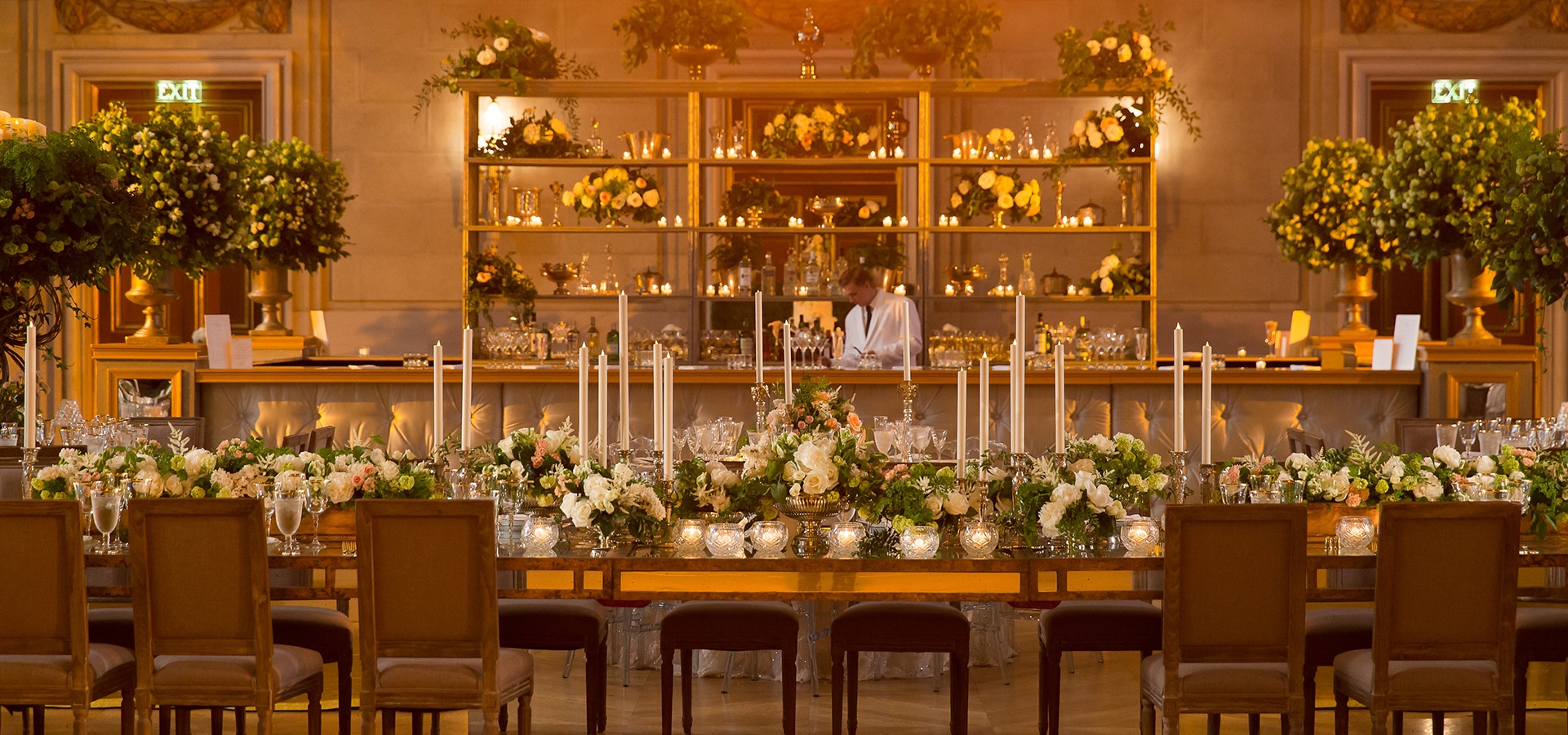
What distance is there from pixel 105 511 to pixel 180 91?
22.4 feet

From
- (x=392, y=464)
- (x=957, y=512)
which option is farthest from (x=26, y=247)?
(x=957, y=512)

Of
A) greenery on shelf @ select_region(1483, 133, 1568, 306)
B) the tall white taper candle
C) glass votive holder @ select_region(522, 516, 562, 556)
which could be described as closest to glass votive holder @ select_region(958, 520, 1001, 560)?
glass votive holder @ select_region(522, 516, 562, 556)

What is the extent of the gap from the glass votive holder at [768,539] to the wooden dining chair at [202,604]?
1.13 meters

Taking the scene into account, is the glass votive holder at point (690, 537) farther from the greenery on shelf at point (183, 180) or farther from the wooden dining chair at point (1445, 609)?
the greenery on shelf at point (183, 180)

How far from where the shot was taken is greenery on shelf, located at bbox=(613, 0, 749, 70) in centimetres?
722

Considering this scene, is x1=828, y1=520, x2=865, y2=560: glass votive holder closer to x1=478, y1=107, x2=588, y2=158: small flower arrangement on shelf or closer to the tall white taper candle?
the tall white taper candle

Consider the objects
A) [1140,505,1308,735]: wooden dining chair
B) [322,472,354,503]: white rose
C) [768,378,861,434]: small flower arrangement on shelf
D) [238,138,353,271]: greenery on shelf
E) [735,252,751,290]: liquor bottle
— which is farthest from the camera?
[735,252,751,290]: liquor bottle

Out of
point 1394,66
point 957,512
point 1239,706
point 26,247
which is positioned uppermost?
point 1394,66

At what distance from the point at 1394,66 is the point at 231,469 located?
8198 mm

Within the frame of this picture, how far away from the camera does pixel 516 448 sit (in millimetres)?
3807

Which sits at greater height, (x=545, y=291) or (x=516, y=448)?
(x=545, y=291)

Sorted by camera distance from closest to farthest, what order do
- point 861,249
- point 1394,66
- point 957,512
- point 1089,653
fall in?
point 957,512
point 1089,653
point 861,249
point 1394,66

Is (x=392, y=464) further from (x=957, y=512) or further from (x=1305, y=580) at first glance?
(x=1305, y=580)

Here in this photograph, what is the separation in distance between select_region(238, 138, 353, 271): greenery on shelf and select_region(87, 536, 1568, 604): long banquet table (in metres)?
4.47
